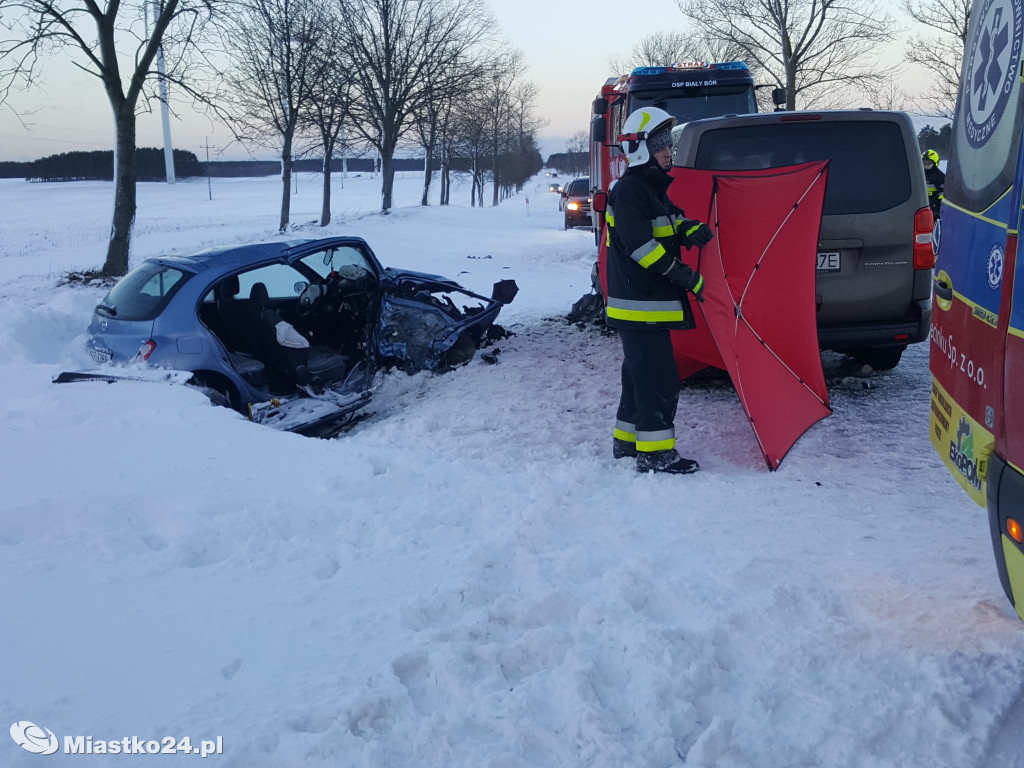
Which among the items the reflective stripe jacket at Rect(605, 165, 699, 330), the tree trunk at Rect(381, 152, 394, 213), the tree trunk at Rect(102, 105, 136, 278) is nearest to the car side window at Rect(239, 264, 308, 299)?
the reflective stripe jacket at Rect(605, 165, 699, 330)

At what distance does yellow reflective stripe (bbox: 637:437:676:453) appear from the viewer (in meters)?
4.59

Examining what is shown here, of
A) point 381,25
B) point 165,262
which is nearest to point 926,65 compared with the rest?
point 381,25

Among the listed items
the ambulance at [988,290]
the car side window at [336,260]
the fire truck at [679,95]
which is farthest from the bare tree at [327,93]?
the ambulance at [988,290]

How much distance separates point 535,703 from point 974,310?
1887 mm

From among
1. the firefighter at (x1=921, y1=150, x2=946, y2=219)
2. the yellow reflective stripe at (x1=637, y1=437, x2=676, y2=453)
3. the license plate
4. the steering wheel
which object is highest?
Answer: the firefighter at (x1=921, y1=150, x2=946, y2=219)

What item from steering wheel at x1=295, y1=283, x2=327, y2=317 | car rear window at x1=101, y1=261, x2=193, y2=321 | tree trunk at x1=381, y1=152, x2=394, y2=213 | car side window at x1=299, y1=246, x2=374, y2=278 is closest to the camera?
car rear window at x1=101, y1=261, x2=193, y2=321

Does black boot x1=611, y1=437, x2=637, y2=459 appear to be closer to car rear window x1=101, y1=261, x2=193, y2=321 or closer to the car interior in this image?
the car interior

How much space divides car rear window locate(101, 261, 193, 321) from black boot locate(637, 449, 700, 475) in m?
3.79

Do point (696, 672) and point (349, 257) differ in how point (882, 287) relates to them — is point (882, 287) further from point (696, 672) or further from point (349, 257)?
point (349, 257)

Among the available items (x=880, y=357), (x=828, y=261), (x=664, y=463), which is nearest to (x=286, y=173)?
(x=880, y=357)

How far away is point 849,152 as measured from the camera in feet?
18.3

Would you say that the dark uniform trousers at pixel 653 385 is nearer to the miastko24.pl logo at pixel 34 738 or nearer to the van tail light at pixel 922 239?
the van tail light at pixel 922 239

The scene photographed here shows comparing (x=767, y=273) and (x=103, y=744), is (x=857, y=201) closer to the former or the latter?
(x=767, y=273)

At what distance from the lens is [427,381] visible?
23.8 feet
